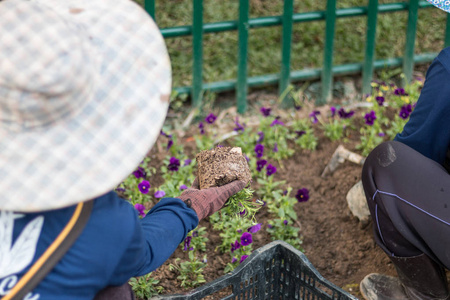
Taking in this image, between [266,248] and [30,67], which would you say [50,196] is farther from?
[266,248]

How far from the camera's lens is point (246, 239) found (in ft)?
7.95

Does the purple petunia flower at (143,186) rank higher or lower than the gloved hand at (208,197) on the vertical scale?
lower

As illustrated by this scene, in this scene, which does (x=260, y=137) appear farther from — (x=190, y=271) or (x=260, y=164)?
A: (x=190, y=271)

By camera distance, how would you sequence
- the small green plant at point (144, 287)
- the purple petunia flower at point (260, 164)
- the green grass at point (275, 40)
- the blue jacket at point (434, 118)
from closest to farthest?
the blue jacket at point (434, 118) < the small green plant at point (144, 287) < the purple petunia flower at point (260, 164) < the green grass at point (275, 40)

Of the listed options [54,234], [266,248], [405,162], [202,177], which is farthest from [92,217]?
[405,162]

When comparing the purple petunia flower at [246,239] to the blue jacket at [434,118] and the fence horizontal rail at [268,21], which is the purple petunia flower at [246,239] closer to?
the blue jacket at [434,118]

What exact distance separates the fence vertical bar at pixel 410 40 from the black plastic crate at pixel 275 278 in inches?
78.0

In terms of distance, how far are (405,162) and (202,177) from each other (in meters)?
0.73

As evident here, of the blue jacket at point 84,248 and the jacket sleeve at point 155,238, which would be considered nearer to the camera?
the blue jacket at point 84,248

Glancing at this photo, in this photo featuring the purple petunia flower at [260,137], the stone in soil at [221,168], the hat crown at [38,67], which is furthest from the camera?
the purple petunia flower at [260,137]

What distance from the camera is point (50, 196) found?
4.27ft

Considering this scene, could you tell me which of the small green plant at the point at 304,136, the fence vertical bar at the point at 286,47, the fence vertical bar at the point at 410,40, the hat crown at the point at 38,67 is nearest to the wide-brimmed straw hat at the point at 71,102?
the hat crown at the point at 38,67

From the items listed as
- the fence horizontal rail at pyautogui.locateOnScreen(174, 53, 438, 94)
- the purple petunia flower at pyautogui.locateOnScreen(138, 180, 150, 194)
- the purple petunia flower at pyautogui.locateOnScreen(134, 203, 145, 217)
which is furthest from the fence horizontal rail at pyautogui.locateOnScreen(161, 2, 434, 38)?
the purple petunia flower at pyautogui.locateOnScreen(134, 203, 145, 217)

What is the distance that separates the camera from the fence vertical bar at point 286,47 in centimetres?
355
